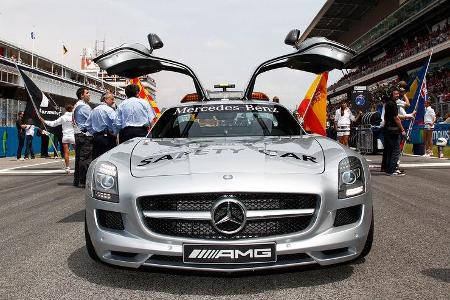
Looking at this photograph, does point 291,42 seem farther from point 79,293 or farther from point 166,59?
point 79,293

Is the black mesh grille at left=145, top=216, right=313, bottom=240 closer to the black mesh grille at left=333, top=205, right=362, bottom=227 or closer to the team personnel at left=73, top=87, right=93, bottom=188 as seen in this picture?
the black mesh grille at left=333, top=205, right=362, bottom=227

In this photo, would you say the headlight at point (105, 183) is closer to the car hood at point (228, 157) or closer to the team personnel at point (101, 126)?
the car hood at point (228, 157)

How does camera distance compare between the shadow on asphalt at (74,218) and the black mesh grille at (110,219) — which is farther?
the shadow on asphalt at (74,218)

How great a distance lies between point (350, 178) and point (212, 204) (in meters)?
0.95

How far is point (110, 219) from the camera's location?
122 inches

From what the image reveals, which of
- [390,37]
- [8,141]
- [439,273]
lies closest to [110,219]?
[439,273]

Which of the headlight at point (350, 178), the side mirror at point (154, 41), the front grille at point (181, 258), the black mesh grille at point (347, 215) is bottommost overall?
the front grille at point (181, 258)

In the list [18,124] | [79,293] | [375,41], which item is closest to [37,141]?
[18,124]

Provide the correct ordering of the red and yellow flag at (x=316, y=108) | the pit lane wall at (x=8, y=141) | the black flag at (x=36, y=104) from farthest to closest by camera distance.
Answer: the pit lane wall at (x=8, y=141)
the black flag at (x=36, y=104)
the red and yellow flag at (x=316, y=108)

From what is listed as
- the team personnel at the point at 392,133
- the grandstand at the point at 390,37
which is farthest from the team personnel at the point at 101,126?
the grandstand at the point at 390,37

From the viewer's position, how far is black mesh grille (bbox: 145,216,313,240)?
2.90 m

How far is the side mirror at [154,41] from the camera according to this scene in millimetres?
5688

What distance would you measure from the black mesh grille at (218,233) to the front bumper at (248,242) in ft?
0.20

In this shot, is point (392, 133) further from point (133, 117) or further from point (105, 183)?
point (105, 183)
